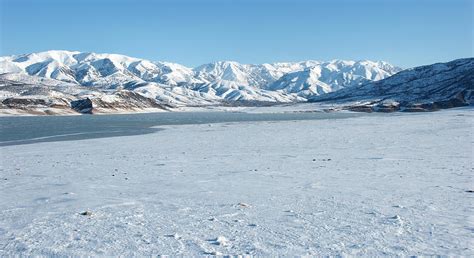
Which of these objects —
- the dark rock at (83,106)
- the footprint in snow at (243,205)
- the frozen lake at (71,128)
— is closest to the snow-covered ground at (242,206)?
the footprint in snow at (243,205)

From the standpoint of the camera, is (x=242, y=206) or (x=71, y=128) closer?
(x=242, y=206)

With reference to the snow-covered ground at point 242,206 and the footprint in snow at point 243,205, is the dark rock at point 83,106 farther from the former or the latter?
the footprint in snow at point 243,205

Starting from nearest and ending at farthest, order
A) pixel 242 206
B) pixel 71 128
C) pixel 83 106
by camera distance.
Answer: pixel 242 206 < pixel 71 128 < pixel 83 106

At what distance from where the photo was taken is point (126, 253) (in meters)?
10.2

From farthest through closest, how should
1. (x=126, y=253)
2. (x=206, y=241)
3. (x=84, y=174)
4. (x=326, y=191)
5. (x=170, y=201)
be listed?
(x=84, y=174) < (x=326, y=191) < (x=170, y=201) < (x=206, y=241) < (x=126, y=253)

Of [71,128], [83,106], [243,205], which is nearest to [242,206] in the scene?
[243,205]

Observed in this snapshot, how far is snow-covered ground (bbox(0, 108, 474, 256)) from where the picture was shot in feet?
35.1

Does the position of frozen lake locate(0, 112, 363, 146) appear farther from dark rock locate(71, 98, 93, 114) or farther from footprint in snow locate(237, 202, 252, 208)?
dark rock locate(71, 98, 93, 114)

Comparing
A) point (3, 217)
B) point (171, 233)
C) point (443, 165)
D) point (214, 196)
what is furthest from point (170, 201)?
point (443, 165)

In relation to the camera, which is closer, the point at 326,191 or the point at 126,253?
the point at 126,253

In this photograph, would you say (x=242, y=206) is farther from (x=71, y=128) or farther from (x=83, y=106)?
(x=83, y=106)

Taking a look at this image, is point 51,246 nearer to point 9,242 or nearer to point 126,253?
point 9,242

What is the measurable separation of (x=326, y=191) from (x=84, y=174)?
11.9 m

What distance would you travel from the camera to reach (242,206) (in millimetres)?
14414
